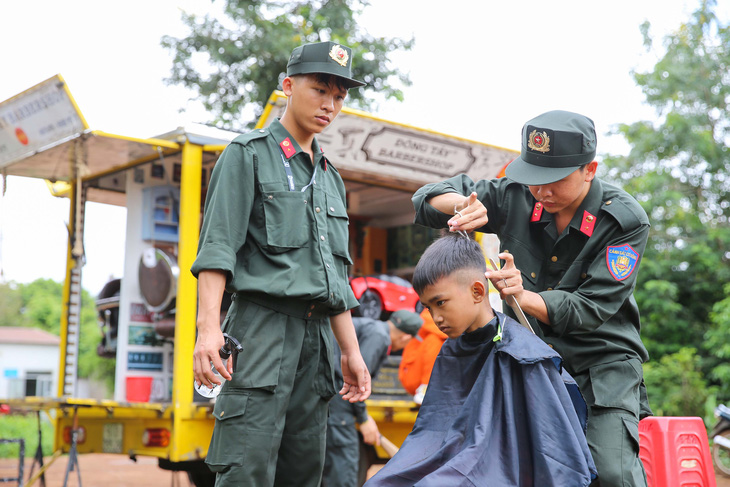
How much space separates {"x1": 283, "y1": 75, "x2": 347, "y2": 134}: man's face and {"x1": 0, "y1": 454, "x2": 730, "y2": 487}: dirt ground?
20.1 ft

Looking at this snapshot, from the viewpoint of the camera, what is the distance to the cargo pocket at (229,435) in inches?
104

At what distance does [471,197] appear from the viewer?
2682 millimetres

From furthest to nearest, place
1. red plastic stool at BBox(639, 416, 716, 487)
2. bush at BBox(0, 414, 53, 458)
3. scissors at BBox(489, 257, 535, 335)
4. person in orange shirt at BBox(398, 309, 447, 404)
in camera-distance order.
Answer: bush at BBox(0, 414, 53, 458) < person in orange shirt at BBox(398, 309, 447, 404) < red plastic stool at BBox(639, 416, 716, 487) < scissors at BBox(489, 257, 535, 335)

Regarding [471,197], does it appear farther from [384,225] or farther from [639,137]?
[639,137]

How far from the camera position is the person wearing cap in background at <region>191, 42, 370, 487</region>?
105 inches

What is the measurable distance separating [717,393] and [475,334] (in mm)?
11849

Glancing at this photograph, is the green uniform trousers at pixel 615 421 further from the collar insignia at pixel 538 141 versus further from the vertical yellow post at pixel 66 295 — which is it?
the vertical yellow post at pixel 66 295

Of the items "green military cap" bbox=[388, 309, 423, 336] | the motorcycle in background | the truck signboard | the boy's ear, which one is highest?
the truck signboard

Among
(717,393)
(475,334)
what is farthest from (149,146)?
(717,393)

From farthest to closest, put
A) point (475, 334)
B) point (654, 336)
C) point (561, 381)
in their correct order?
point (654, 336) → point (475, 334) → point (561, 381)

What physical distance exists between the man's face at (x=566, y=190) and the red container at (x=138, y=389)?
Answer: 15.5 ft

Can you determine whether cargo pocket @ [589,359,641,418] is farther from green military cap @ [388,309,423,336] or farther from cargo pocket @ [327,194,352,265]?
green military cap @ [388,309,423,336]

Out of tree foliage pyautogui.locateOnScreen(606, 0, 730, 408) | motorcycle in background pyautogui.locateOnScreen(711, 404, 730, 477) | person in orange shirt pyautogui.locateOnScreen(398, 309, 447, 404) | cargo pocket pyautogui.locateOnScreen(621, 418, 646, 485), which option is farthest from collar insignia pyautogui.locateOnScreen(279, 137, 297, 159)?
tree foliage pyautogui.locateOnScreen(606, 0, 730, 408)

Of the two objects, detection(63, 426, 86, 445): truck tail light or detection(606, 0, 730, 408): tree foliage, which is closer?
detection(63, 426, 86, 445): truck tail light
